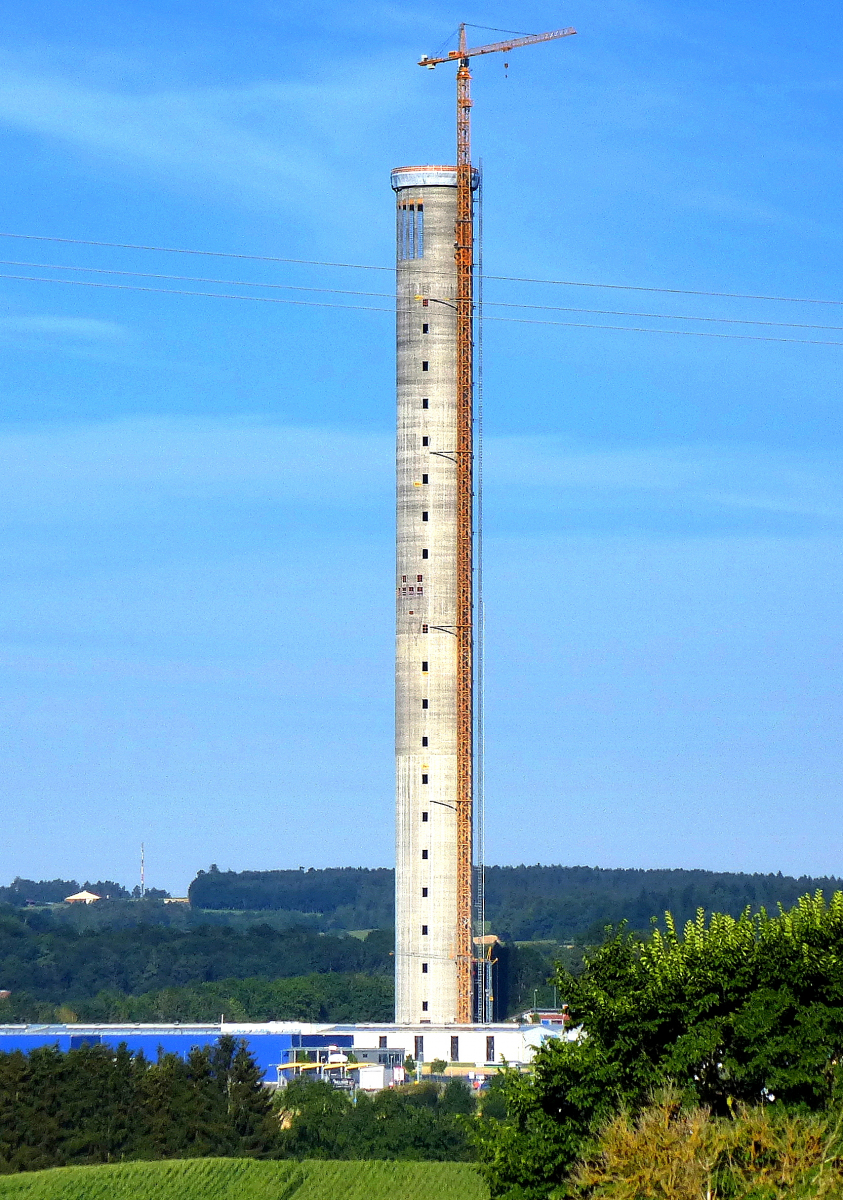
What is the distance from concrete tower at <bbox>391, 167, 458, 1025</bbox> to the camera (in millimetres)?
121812

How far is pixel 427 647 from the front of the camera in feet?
401

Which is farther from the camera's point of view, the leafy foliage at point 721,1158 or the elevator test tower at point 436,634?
the elevator test tower at point 436,634

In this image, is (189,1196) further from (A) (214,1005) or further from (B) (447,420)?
(A) (214,1005)

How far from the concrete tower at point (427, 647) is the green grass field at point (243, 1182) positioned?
35.7 m

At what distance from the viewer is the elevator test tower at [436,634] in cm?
12181

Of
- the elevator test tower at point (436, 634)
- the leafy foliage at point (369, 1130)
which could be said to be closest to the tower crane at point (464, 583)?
the elevator test tower at point (436, 634)

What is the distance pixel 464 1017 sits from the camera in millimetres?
123438

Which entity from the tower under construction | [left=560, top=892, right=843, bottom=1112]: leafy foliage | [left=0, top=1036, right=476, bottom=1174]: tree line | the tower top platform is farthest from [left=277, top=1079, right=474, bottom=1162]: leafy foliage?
the tower top platform

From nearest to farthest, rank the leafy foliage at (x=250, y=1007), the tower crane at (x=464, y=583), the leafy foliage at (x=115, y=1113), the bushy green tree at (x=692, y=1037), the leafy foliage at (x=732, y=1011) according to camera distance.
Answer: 1. the leafy foliage at (x=732, y=1011)
2. the bushy green tree at (x=692, y=1037)
3. the leafy foliage at (x=115, y=1113)
4. the tower crane at (x=464, y=583)
5. the leafy foliage at (x=250, y=1007)

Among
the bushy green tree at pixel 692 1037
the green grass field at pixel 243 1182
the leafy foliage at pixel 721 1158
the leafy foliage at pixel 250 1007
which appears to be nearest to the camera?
the leafy foliage at pixel 721 1158

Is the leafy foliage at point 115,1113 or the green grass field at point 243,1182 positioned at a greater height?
the leafy foliage at point 115,1113

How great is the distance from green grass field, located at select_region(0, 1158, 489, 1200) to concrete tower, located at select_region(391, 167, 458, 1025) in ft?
117

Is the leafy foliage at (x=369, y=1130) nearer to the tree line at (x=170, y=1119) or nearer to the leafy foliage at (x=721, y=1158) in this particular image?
the tree line at (x=170, y=1119)

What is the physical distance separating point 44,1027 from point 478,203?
211 feet
